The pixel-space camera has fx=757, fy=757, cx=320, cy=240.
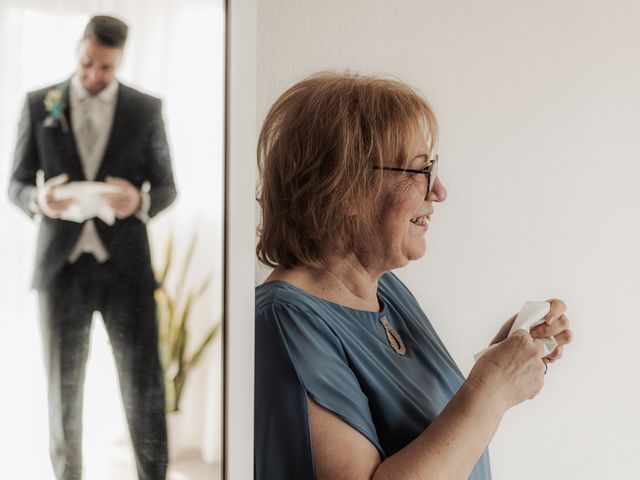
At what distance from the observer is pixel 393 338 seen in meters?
1.25

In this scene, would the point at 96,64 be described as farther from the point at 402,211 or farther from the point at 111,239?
the point at 402,211

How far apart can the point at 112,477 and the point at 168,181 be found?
30cm

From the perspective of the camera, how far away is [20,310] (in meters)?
0.70

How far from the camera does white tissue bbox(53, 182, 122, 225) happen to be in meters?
0.72

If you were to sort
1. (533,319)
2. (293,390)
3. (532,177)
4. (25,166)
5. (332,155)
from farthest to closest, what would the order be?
(532,177), (533,319), (332,155), (293,390), (25,166)

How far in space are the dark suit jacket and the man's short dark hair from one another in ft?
0.14

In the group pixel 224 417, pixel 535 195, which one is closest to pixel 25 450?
pixel 224 417

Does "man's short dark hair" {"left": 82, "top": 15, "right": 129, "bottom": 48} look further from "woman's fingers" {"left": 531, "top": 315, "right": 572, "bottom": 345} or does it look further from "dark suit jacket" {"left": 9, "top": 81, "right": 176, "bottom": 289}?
"woman's fingers" {"left": 531, "top": 315, "right": 572, "bottom": 345}

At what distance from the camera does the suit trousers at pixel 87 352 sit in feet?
2.35

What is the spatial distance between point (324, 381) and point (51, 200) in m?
0.47

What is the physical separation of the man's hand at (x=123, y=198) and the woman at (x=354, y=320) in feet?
1.19

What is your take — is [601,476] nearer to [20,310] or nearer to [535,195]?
[535,195]

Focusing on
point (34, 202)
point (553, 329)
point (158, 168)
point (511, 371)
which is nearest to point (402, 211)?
point (511, 371)

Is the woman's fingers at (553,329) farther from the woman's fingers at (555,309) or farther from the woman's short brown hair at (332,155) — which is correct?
the woman's short brown hair at (332,155)
